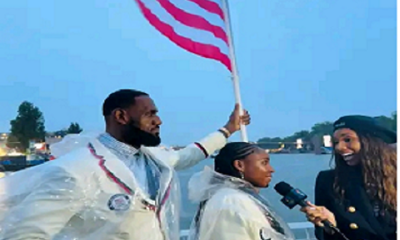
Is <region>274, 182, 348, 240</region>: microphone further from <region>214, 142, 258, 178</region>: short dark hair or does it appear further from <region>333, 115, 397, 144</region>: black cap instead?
<region>333, 115, 397, 144</region>: black cap

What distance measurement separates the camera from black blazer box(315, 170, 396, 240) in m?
1.46

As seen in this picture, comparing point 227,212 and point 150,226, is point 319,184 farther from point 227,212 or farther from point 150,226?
point 150,226

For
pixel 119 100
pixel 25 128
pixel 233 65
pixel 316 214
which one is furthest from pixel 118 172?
pixel 25 128

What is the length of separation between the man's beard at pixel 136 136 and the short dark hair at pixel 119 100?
0.06m

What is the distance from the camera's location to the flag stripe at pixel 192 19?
6.84 feet

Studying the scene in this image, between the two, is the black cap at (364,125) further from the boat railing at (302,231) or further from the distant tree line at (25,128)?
the distant tree line at (25,128)

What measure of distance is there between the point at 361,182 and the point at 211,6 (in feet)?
3.37

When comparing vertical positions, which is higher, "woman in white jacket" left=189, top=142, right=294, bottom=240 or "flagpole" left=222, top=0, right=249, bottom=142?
"flagpole" left=222, top=0, right=249, bottom=142

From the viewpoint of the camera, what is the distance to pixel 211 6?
2127 mm

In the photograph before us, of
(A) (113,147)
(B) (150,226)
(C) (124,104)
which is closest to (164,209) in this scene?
(B) (150,226)

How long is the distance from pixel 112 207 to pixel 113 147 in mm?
219

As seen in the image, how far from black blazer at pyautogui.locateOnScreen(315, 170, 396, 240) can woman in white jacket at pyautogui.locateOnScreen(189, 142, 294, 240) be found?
159 mm

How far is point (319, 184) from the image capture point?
1643mm

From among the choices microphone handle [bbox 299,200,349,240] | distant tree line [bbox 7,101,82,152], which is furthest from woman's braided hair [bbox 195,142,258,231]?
distant tree line [bbox 7,101,82,152]
